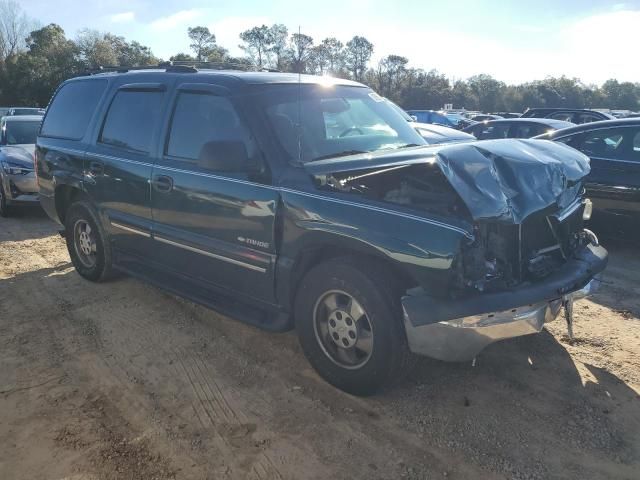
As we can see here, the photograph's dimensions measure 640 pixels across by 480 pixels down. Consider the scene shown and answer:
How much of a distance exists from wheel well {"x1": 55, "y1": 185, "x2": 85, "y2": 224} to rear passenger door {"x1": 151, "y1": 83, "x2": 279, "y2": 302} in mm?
1647

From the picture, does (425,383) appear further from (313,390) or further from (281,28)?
(281,28)

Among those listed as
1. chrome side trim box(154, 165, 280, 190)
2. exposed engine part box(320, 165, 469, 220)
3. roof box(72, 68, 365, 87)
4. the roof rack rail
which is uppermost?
the roof rack rail

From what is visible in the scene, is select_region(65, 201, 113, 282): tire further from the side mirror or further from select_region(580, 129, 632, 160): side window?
select_region(580, 129, 632, 160): side window

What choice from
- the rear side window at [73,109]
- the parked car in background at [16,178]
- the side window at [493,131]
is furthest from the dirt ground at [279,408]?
the side window at [493,131]

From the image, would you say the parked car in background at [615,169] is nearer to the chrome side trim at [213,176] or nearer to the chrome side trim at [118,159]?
the chrome side trim at [213,176]

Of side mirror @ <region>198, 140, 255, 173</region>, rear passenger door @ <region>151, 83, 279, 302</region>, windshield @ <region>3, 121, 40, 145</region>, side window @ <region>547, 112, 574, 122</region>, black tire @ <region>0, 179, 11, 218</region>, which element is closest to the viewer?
side mirror @ <region>198, 140, 255, 173</region>

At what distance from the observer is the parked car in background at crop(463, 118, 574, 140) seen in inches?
368

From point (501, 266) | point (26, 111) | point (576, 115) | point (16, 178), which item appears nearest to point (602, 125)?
point (501, 266)

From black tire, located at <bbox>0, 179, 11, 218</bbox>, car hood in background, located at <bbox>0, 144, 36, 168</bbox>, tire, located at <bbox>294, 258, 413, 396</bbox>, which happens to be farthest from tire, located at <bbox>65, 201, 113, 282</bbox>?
black tire, located at <bbox>0, 179, 11, 218</bbox>

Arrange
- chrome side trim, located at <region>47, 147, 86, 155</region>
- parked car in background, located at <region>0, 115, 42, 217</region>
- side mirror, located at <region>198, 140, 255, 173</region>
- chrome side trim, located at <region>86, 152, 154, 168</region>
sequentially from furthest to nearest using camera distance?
parked car in background, located at <region>0, 115, 42, 217</region>, chrome side trim, located at <region>47, 147, 86, 155</region>, chrome side trim, located at <region>86, 152, 154, 168</region>, side mirror, located at <region>198, 140, 255, 173</region>

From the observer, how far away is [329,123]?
3.99 m

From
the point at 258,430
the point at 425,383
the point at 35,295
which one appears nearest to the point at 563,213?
the point at 425,383

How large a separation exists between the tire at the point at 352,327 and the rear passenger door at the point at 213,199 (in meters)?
0.42

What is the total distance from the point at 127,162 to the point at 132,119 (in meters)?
0.41
